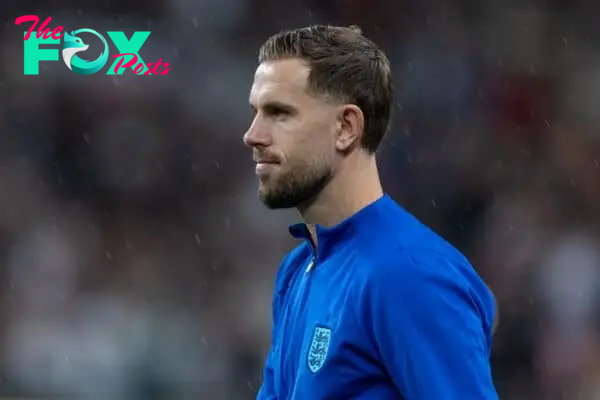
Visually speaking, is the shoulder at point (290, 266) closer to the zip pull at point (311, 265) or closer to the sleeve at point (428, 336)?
the zip pull at point (311, 265)

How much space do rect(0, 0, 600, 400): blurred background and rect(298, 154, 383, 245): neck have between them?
12.0 ft

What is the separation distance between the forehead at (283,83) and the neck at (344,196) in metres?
0.15

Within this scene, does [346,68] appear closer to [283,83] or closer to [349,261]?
[283,83]

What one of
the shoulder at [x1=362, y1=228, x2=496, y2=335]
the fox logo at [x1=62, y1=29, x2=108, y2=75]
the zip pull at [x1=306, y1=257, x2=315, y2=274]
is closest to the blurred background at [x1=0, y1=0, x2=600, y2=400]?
the fox logo at [x1=62, y1=29, x2=108, y2=75]

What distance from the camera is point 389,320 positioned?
162 cm

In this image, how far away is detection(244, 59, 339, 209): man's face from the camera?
74.1 inches

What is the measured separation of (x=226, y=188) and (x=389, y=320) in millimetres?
4669

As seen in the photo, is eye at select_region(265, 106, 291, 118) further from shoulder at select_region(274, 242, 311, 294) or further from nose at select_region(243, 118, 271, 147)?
shoulder at select_region(274, 242, 311, 294)

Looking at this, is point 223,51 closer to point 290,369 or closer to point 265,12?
point 265,12

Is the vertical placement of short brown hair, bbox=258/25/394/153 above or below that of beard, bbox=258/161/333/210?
above

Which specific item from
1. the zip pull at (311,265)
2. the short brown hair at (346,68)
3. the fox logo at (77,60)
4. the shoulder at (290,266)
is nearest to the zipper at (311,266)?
the zip pull at (311,265)

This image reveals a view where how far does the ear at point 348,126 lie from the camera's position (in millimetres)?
1905

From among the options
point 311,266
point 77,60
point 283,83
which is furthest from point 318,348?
point 77,60

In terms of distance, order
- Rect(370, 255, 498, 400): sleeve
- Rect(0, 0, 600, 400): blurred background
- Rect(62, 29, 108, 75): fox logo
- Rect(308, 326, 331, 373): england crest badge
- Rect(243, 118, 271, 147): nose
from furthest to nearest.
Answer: Rect(62, 29, 108, 75): fox logo, Rect(0, 0, 600, 400): blurred background, Rect(243, 118, 271, 147): nose, Rect(308, 326, 331, 373): england crest badge, Rect(370, 255, 498, 400): sleeve
